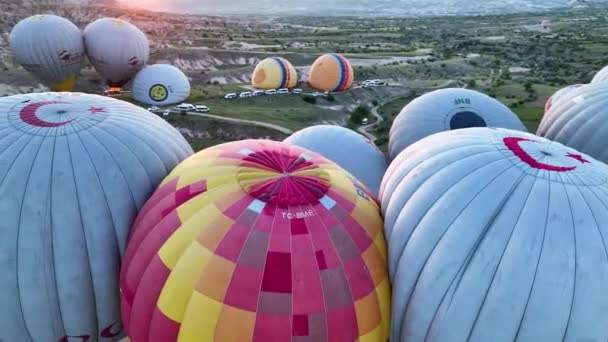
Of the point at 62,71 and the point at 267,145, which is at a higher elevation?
the point at 267,145

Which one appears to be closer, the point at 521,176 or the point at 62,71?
the point at 521,176

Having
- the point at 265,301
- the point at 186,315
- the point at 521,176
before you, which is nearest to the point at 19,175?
the point at 186,315

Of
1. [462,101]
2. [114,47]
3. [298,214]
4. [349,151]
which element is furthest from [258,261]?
[114,47]

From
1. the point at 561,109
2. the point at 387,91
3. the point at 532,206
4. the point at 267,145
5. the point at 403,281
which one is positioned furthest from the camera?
the point at 387,91

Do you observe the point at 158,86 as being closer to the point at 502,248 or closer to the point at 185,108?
the point at 185,108

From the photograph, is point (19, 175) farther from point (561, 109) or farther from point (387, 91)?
point (387, 91)

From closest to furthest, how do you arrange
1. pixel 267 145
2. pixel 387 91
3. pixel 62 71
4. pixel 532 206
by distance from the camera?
pixel 532 206
pixel 267 145
pixel 62 71
pixel 387 91

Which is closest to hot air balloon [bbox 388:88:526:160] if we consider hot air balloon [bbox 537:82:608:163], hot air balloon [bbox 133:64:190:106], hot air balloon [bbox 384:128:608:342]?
→ hot air balloon [bbox 537:82:608:163]
